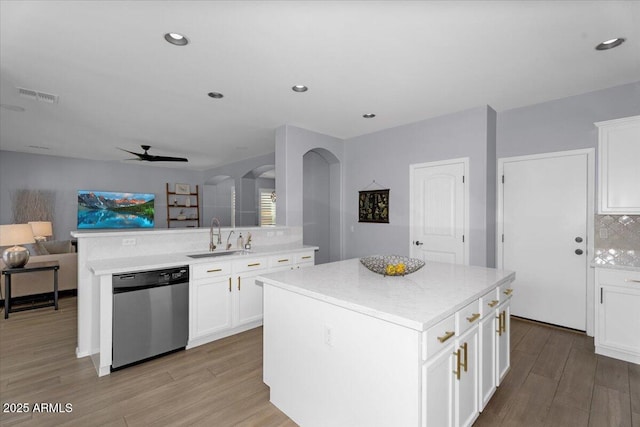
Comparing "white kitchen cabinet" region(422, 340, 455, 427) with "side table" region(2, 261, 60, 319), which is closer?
"white kitchen cabinet" region(422, 340, 455, 427)

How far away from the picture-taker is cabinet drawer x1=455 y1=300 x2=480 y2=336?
1.54 metres

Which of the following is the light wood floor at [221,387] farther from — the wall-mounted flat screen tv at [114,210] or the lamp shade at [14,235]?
the wall-mounted flat screen tv at [114,210]

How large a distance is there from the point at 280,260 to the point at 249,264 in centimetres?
44

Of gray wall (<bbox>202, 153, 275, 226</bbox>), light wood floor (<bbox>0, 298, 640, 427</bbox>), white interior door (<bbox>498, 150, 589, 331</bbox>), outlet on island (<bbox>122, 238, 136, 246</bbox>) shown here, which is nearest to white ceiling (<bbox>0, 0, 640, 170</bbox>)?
white interior door (<bbox>498, 150, 589, 331</bbox>)

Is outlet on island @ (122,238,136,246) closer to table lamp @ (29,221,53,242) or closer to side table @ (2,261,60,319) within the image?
side table @ (2,261,60,319)

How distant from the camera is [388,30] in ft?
6.88

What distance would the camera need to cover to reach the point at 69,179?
683cm

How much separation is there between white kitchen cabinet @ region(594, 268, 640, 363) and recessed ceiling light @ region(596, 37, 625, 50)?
73.7 inches

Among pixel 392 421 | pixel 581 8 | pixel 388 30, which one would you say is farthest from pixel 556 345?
pixel 388 30

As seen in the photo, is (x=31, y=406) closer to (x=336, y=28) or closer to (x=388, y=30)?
(x=336, y=28)

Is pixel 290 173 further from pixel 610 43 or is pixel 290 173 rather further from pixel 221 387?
pixel 610 43

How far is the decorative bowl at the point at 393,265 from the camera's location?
6.47ft

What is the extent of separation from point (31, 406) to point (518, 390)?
3.48m

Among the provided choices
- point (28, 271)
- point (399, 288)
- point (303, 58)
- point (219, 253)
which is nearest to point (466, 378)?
point (399, 288)
